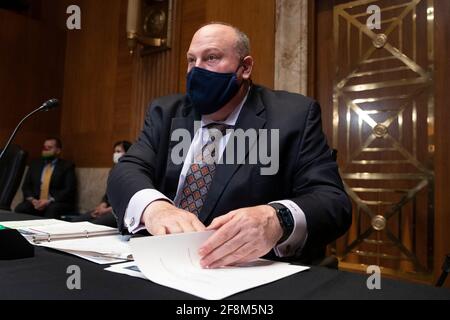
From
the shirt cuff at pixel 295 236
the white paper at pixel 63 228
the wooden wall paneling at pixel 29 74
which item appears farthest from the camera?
the wooden wall paneling at pixel 29 74

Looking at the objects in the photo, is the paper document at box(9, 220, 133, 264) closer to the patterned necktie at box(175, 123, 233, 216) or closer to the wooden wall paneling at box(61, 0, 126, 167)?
the patterned necktie at box(175, 123, 233, 216)

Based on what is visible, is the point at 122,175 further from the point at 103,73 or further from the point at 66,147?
the point at 66,147

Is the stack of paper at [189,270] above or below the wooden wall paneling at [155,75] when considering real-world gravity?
below

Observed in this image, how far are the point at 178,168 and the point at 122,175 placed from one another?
0.68 ft

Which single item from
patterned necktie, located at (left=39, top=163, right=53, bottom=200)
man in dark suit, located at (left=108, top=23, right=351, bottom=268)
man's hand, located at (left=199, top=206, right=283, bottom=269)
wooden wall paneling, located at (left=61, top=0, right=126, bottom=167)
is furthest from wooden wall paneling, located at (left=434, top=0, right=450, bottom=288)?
patterned necktie, located at (left=39, top=163, right=53, bottom=200)

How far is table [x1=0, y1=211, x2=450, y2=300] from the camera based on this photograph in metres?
0.63

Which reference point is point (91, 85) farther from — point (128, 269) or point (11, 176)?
point (128, 269)

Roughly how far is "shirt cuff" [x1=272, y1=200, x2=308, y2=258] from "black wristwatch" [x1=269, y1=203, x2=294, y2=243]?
12 millimetres

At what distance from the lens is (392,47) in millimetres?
2900

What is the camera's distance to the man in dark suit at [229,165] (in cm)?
105

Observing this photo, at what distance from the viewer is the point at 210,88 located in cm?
145

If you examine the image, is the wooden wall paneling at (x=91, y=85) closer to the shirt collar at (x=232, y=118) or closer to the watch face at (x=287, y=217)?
the shirt collar at (x=232, y=118)

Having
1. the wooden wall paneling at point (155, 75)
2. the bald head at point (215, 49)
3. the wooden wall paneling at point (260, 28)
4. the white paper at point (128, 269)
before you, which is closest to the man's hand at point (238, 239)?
the white paper at point (128, 269)

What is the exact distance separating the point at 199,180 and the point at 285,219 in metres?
0.47
